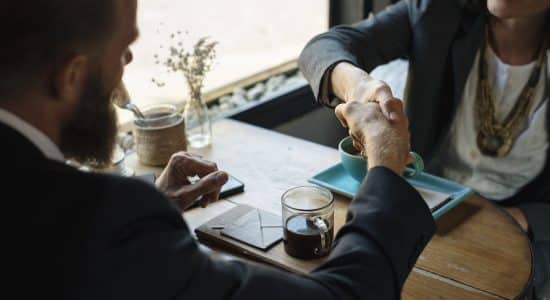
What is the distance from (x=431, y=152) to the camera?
183 centimetres

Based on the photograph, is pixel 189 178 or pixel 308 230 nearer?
pixel 308 230

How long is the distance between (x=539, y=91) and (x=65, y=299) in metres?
1.40

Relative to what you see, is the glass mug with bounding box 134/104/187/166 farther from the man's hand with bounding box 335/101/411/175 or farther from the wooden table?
the man's hand with bounding box 335/101/411/175

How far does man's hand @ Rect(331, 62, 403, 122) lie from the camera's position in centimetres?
119

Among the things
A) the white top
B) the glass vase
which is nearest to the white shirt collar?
the glass vase

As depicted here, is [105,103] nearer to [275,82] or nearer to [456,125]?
[456,125]

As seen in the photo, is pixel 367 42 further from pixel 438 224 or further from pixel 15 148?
pixel 15 148

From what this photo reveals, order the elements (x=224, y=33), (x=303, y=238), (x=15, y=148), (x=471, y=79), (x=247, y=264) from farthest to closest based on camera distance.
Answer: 1. (x=224, y=33)
2. (x=471, y=79)
3. (x=303, y=238)
4. (x=247, y=264)
5. (x=15, y=148)

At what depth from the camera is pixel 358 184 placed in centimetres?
138

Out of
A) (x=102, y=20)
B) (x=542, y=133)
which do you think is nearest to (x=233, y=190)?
(x=102, y=20)

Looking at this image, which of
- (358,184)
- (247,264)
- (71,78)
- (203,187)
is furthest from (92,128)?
(358,184)

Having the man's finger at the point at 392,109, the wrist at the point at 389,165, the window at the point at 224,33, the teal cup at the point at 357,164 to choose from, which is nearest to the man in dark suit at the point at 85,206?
the wrist at the point at 389,165

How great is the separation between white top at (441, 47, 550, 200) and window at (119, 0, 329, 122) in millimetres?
783

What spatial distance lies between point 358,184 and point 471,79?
1.86ft
